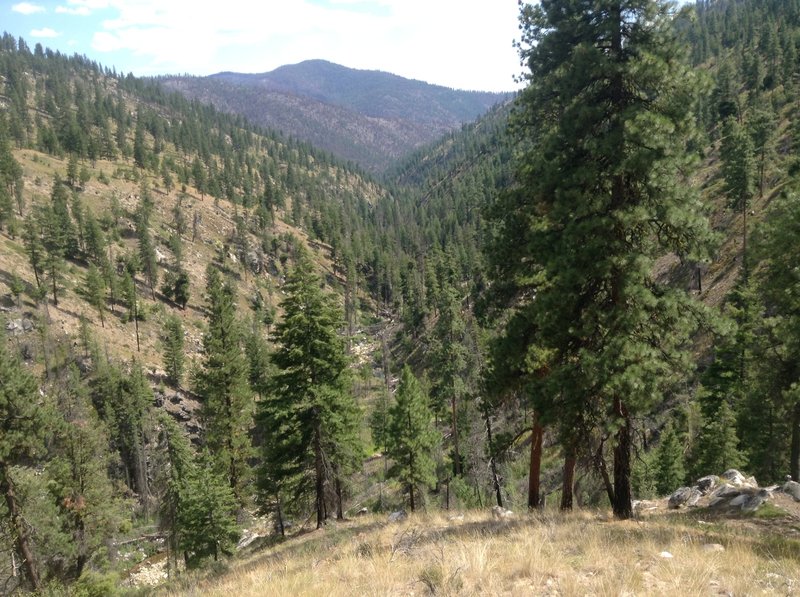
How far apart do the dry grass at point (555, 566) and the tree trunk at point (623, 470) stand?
1.49m

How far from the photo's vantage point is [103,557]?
28.9 metres

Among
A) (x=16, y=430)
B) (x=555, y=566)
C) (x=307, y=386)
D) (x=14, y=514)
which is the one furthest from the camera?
(x=307, y=386)

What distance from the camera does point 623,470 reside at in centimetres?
998

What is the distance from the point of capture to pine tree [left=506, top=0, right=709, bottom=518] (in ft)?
27.8

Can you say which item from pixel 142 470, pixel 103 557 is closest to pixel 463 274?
pixel 142 470

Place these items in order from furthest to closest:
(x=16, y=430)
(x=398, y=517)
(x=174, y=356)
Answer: (x=174, y=356), (x=16, y=430), (x=398, y=517)

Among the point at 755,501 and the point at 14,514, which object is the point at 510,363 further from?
the point at 14,514

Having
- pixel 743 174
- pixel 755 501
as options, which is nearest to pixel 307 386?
pixel 755 501

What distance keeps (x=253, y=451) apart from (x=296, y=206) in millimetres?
139981

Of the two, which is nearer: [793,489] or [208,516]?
[793,489]

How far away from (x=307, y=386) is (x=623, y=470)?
1165 centimetres

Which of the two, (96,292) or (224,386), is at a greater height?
(96,292)

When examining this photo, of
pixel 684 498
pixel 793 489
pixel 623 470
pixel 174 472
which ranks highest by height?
pixel 623 470

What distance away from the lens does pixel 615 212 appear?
852cm
